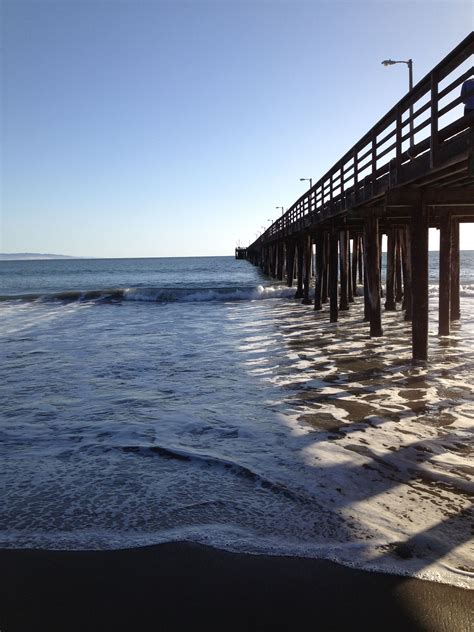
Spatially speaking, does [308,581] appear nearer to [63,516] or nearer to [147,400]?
[63,516]

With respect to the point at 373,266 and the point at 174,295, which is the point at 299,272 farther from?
the point at 373,266

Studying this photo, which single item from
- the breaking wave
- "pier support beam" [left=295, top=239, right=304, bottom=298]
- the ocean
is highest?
"pier support beam" [left=295, top=239, right=304, bottom=298]

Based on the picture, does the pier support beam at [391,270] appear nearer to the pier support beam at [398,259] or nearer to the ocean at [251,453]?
the pier support beam at [398,259]

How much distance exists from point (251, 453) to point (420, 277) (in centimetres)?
535

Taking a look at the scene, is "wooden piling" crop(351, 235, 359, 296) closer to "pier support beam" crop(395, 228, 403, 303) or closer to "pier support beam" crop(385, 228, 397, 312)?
"pier support beam" crop(395, 228, 403, 303)

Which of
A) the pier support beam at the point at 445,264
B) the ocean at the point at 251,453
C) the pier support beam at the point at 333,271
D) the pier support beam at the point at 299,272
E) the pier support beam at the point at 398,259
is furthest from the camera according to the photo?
the pier support beam at the point at 299,272

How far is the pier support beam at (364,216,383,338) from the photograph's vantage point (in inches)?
445

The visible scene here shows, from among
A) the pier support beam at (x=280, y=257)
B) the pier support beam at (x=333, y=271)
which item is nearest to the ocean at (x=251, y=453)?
the pier support beam at (x=333, y=271)

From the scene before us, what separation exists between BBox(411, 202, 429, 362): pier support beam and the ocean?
385 millimetres

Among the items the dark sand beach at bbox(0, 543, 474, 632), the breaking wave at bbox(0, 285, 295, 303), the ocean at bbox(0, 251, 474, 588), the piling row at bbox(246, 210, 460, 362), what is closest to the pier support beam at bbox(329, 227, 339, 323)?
the piling row at bbox(246, 210, 460, 362)

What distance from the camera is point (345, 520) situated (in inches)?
138

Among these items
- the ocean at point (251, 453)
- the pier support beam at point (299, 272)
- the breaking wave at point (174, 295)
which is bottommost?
the ocean at point (251, 453)

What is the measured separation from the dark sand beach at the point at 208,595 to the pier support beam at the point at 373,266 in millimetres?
9109

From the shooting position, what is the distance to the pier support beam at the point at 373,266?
11.3 meters
